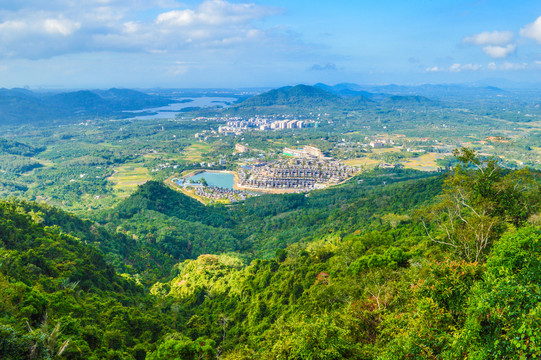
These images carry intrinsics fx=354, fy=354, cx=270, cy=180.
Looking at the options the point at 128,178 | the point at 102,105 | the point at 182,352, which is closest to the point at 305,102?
the point at 102,105

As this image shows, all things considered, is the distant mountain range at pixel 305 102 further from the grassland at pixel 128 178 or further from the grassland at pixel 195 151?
the grassland at pixel 128 178

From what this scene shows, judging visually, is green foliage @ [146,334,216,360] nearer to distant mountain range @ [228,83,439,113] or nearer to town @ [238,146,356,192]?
town @ [238,146,356,192]

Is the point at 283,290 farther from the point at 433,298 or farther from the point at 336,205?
the point at 336,205

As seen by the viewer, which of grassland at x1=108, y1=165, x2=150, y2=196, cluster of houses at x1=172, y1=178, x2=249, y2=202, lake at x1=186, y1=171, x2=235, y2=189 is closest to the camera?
cluster of houses at x1=172, y1=178, x2=249, y2=202

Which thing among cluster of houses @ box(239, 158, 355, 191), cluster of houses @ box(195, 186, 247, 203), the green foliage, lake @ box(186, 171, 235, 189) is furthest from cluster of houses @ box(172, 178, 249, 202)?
the green foliage

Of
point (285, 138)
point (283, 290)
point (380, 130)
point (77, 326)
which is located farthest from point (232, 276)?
point (380, 130)

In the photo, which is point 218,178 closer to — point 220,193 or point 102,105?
point 220,193

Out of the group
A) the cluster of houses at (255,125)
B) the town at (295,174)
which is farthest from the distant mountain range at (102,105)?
the town at (295,174)
